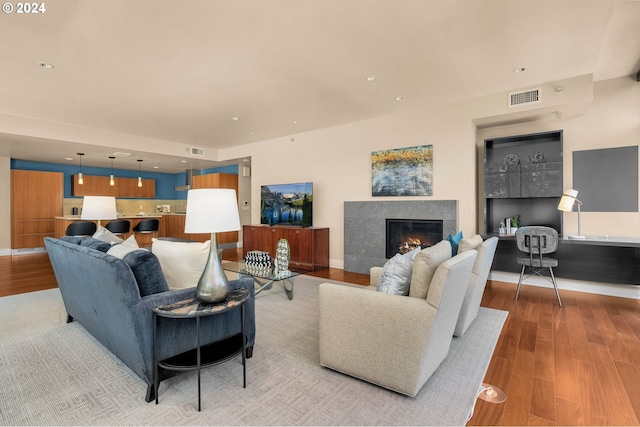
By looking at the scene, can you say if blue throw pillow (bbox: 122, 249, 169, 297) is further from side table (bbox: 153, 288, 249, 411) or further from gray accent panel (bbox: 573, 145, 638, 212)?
gray accent panel (bbox: 573, 145, 638, 212)

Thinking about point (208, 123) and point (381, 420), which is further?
point (208, 123)

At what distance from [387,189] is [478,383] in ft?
11.4

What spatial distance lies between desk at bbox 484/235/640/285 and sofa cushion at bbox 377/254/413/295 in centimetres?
291

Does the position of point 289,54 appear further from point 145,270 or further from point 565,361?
point 565,361

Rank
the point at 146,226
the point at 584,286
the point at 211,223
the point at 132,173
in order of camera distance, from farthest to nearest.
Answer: the point at 132,173
the point at 146,226
the point at 584,286
the point at 211,223

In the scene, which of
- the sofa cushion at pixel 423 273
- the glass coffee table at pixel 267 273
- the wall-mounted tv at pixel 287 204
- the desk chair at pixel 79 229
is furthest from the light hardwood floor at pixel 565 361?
the wall-mounted tv at pixel 287 204

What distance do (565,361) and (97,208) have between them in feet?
16.6

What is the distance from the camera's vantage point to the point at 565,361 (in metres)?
2.32

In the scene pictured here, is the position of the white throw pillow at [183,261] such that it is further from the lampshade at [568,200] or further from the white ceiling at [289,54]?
the lampshade at [568,200]

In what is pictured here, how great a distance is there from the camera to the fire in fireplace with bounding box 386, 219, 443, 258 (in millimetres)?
4691

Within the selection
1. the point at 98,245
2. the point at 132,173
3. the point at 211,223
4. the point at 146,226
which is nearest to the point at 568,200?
the point at 211,223

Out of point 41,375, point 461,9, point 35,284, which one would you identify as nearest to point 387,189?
point 461,9

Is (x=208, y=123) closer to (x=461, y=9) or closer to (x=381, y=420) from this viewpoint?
(x=461, y=9)

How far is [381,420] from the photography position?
162cm
